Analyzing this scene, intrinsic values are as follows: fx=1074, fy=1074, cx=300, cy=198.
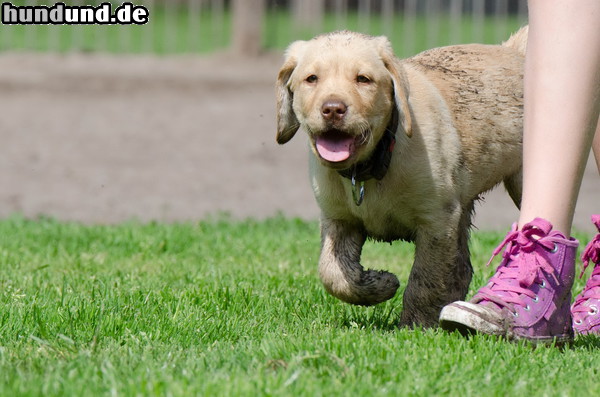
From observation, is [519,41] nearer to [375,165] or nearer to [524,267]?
[375,165]

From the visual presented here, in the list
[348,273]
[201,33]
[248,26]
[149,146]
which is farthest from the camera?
[201,33]

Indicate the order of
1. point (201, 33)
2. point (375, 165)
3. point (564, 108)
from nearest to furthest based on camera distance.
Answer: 1. point (564, 108)
2. point (375, 165)
3. point (201, 33)

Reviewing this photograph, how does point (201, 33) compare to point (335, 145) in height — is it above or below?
below

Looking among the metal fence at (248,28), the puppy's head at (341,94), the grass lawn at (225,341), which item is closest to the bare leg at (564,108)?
the grass lawn at (225,341)

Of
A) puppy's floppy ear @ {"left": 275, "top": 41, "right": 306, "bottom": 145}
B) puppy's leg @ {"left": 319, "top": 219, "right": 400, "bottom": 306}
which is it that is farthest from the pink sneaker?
puppy's floppy ear @ {"left": 275, "top": 41, "right": 306, "bottom": 145}

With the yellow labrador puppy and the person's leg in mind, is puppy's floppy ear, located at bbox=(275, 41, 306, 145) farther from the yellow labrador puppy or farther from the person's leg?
the person's leg

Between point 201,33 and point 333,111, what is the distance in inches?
531

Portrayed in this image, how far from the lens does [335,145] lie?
3754 millimetres

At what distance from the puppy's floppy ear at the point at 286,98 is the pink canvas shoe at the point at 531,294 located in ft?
3.51

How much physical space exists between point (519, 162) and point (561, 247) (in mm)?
1230

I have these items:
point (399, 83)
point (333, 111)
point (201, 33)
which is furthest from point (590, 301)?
point (201, 33)

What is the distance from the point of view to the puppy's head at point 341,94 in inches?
146

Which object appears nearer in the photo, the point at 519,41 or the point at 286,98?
the point at 286,98

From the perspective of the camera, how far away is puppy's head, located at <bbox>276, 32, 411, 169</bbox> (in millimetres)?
3709
